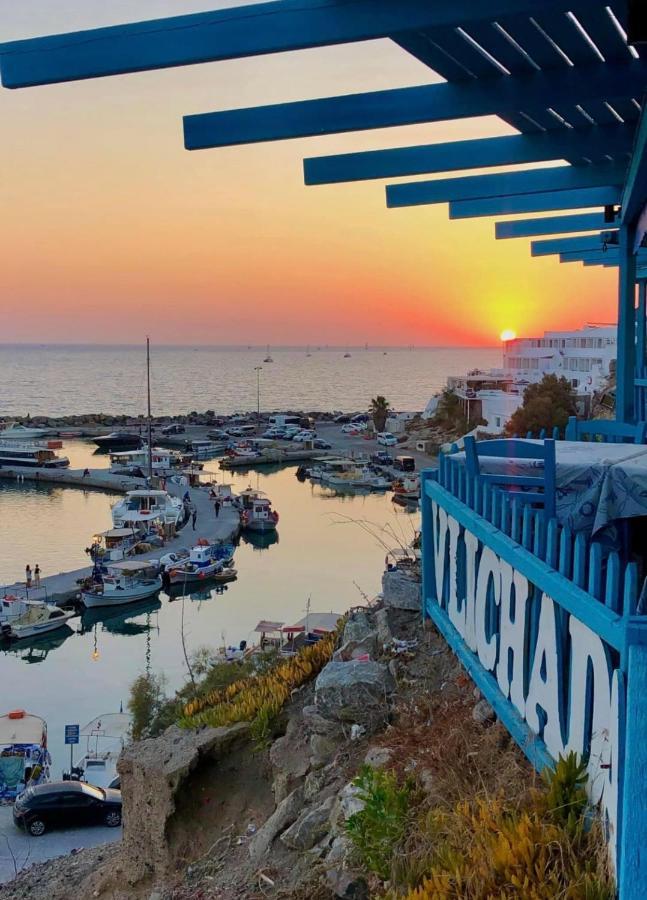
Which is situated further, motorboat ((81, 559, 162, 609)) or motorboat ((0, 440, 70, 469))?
motorboat ((0, 440, 70, 469))

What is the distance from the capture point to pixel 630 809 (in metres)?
3.07

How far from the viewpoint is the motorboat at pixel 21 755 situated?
1862cm

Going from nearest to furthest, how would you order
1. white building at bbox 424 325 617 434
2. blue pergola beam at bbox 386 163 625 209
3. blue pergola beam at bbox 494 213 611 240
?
blue pergola beam at bbox 386 163 625 209 < blue pergola beam at bbox 494 213 611 240 < white building at bbox 424 325 617 434

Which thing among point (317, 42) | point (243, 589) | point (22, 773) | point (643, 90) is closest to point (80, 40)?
point (317, 42)

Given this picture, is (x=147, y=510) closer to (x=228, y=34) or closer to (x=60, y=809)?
(x=60, y=809)

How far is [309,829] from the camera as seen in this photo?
4.99 meters

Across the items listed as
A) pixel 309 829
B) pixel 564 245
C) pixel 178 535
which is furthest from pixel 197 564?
pixel 309 829

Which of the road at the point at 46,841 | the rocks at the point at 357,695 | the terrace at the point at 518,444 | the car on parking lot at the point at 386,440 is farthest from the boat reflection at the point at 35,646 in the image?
the car on parking lot at the point at 386,440

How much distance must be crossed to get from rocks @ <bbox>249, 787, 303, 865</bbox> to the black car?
12.3 m

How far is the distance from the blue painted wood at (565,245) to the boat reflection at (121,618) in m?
23.7

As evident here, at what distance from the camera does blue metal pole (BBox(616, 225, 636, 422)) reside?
29.4ft

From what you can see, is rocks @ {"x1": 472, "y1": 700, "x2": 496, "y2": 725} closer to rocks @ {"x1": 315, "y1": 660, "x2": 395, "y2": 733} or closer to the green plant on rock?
the green plant on rock

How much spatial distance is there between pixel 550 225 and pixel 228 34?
6.76m

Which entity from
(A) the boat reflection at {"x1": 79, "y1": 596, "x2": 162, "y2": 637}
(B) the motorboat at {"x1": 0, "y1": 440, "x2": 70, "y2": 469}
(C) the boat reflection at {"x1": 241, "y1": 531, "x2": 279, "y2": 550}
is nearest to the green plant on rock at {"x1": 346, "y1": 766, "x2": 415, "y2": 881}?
(A) the boat reflection at {"x1": 79, "y1": 596, "x2": 162, "y2": 637}
